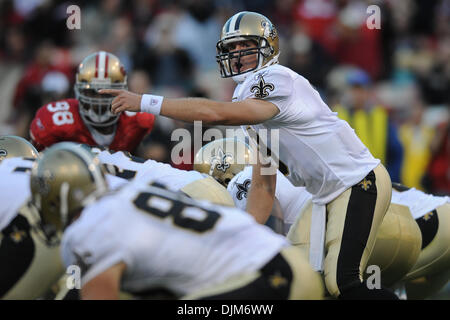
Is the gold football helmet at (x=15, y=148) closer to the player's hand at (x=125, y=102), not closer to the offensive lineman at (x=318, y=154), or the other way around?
the player's hand at (x=125, y=102)

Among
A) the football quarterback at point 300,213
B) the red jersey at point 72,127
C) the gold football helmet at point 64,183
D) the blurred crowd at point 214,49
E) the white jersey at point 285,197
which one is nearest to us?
the gold football helmet at point 64,183

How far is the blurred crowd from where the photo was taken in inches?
376

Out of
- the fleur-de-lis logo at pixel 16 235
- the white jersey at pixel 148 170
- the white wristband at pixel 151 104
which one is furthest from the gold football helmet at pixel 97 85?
the fleur-de-lis logo at pixel 16 235

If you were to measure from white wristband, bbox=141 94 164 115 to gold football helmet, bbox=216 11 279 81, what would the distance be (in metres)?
0.76

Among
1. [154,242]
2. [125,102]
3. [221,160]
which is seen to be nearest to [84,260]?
[154,242]

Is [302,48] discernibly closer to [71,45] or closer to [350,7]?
[350,7]

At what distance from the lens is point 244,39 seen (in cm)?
459

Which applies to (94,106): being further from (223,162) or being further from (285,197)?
(285,197)

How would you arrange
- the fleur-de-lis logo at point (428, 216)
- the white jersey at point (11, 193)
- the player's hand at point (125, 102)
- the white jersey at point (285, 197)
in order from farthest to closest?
the fleur-de-lis logo at point (428, 216)
the white jersey at point (285, 197)
the player's hand at point (125, 102)
the white jersey at point (11, 193)

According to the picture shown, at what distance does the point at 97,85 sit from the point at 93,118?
248mm

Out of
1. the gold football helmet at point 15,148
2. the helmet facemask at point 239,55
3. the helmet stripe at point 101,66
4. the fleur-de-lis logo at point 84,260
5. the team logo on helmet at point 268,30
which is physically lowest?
the gold football helmet at point 15,148

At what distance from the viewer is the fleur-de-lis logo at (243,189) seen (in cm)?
525

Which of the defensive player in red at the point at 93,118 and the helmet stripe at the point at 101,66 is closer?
the defensive player in red at the point at 93,118

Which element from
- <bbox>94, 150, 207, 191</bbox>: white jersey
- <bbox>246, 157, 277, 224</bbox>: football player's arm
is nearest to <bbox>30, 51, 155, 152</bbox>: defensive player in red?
<bbox>94, 150, 207, 191</bbox>: white jersey
